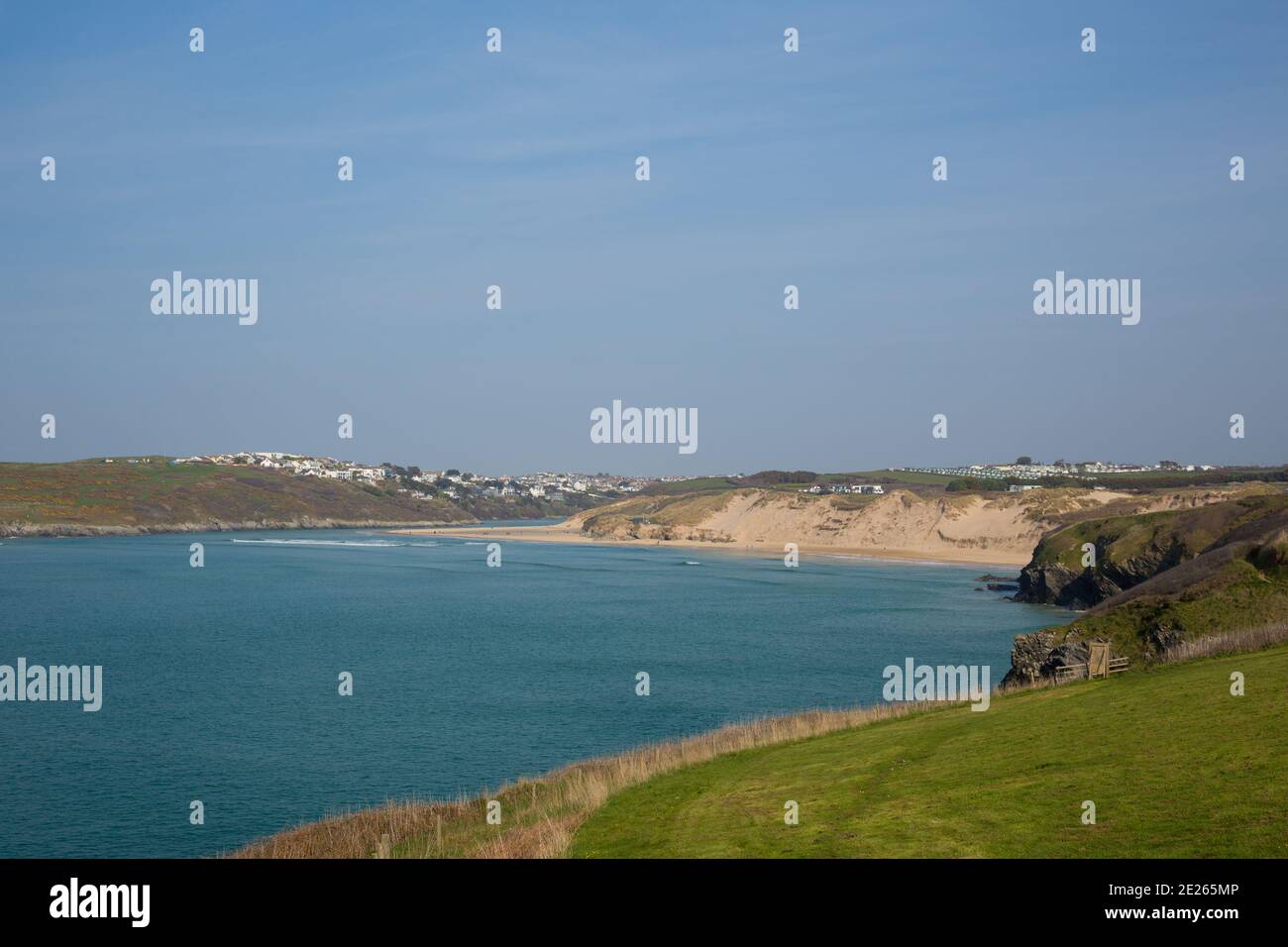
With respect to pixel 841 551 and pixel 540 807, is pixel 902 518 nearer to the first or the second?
pixel 841 551

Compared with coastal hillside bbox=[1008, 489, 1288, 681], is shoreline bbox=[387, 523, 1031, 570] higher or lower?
lower

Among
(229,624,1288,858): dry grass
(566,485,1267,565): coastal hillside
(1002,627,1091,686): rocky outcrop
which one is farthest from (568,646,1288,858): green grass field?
(566,485,1267,565): coastal hillside

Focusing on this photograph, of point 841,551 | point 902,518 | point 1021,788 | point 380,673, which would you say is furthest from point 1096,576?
point 902,518

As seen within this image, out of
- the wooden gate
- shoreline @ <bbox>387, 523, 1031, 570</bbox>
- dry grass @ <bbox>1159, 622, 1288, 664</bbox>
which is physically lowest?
shoreline @ <bbox>387, 523, 1031, 570</bbox>

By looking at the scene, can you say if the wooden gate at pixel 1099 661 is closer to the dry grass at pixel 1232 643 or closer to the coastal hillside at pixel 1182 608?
the dry grass at pixel 1232 643

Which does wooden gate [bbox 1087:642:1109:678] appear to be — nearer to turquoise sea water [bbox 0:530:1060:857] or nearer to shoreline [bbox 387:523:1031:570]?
turquoise sea water [bbox 0:530:1060:857]

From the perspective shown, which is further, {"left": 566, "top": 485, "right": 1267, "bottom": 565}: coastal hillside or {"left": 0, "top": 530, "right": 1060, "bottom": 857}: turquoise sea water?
{"left": 566, "top": 485, "right": 1267, "bottom": 565}: coastal hillside

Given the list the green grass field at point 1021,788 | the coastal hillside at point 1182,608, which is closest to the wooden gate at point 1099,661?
the coastal hillside at point 1182,608
